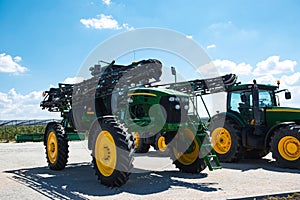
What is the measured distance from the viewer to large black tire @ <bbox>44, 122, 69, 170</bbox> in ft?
31.6

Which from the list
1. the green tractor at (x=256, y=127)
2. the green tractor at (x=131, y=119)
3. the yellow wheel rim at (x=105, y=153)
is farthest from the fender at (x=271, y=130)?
the yellow wheel rim at (x=105, y=153)

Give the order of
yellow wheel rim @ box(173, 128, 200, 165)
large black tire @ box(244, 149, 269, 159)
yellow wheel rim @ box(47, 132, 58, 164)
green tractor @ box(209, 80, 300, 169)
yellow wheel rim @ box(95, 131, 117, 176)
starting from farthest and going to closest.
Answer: large black tire @ box(244, 149, 269, 159), yellow wheel rim @ box(47, 132, 58, 164), green tractor @ box(209, 80, 300, 169), yellow wheel rim @ box(173, 128, 200, 165), yellow wheel rim @ box(95, 131, 117, 176)

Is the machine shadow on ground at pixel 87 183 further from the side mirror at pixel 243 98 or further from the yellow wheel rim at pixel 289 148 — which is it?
the side mirror at pixel 243 98

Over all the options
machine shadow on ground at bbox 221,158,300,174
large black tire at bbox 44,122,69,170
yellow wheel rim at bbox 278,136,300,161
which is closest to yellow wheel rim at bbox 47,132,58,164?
large black tire at bbox 44,122,69,170

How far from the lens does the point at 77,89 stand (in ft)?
32.3

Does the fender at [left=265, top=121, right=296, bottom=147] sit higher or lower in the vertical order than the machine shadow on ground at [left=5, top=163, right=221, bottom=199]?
higher

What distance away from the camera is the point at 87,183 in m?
7.77

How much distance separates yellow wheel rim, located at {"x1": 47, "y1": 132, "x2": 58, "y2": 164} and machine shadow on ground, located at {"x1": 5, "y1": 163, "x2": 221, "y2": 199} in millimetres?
396

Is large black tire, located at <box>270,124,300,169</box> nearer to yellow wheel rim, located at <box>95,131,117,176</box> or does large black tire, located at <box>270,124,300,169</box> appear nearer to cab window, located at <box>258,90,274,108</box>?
cab window, located at <box>258,90,274,108</box>

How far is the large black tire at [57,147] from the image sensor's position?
31.6ft

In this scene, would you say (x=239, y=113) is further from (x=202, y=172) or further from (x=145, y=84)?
(x=145, y=84)

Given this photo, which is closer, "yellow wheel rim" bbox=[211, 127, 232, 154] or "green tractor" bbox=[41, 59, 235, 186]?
"green tractor" bbox=[41, 59, 235, 186]

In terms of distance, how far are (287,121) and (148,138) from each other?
4600mm

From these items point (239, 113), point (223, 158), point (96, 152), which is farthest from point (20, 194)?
point (239, 113)
